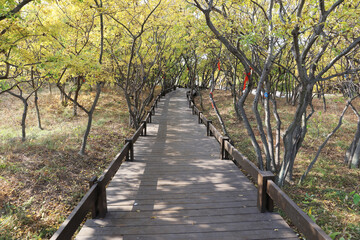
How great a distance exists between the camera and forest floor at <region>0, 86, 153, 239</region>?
561 cm

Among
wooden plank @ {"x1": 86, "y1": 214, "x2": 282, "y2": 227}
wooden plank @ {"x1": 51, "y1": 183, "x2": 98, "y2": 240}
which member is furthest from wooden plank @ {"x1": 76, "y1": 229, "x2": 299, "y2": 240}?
wooden plank @ {"x1": 51, "y1": 183, "x2": 98, "y2": 240}

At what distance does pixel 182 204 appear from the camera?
4617mm

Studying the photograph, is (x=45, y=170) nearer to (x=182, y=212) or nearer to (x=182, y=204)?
(x=182, y=204)

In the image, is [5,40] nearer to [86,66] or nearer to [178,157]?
[86,66]

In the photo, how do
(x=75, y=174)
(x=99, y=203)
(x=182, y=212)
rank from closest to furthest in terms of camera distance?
(x=99, y=203), (x=182, y=212), (x=75, y=174)

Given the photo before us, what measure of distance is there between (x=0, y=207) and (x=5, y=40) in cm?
423

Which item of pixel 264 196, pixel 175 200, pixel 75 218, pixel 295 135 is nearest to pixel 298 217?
pixel 264 196

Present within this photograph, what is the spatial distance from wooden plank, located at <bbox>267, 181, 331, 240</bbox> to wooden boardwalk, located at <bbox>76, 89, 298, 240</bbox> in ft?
1.52

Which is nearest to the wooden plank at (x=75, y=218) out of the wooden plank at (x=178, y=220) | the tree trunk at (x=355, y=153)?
the wooden plank at (x=178, y=220)

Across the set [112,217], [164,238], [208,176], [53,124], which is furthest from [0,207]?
[53,124]

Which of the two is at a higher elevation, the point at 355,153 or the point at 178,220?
the point at 178,220

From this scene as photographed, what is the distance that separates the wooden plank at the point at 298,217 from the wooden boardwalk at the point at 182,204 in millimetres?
464

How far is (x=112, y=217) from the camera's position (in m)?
4.12

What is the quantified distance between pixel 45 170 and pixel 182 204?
555 cm
